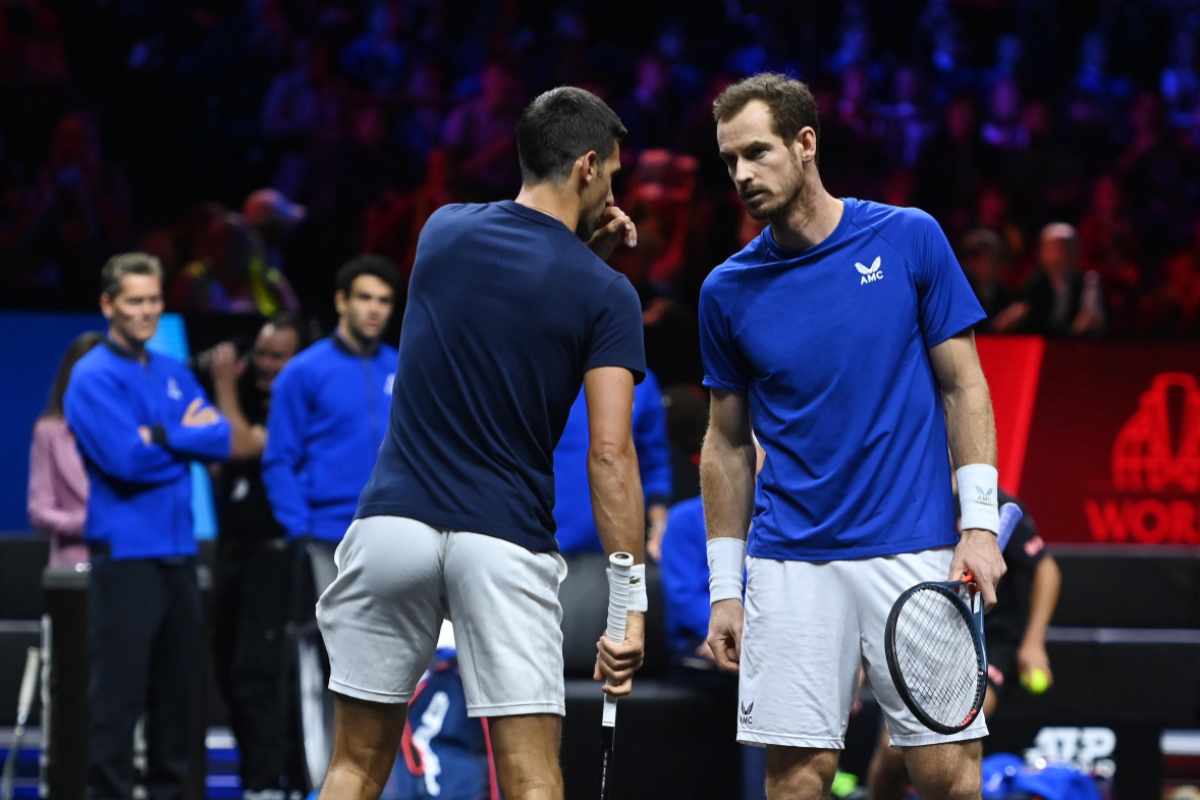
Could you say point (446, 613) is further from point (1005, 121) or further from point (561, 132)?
point (1005, 121)

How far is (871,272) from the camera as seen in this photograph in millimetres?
4500

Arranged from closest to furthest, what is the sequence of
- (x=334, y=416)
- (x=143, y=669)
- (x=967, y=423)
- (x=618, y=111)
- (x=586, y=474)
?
(x=967, y=423)
(x=586, y=474)
(x=143, y=669)
(x=334, y=416)
(x=618, y=111)

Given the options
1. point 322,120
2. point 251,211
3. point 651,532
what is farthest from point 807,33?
point 651,532

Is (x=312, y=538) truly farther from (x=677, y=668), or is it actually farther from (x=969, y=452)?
(x=969, y=452)

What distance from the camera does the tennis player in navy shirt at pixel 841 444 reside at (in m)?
4.42

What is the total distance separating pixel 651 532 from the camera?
8.52 m

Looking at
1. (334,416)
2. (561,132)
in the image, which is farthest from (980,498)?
(334,416)

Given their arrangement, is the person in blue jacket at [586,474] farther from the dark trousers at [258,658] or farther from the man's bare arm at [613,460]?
the man's bare arm at [613,460]

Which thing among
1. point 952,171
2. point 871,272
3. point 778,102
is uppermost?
point 952,171

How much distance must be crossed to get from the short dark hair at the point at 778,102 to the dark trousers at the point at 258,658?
4039 millimetres

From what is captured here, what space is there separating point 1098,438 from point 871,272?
5591 millimetres

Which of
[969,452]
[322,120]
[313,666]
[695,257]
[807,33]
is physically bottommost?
[313,666]

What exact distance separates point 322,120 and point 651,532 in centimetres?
490

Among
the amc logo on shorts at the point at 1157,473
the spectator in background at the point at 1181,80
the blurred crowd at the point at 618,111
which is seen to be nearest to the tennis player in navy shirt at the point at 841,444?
the blurred crowd at the point at 618,111
